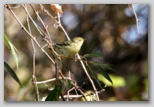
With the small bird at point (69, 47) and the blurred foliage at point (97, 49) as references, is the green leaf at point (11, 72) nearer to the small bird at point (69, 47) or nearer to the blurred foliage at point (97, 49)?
the blurred foliage at point (97, 49)

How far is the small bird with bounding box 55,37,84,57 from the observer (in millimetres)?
2429

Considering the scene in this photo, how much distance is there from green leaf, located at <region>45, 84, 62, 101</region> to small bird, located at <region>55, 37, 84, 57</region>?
0.78ft

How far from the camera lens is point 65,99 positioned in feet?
8.17

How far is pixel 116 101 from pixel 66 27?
22.4 inches

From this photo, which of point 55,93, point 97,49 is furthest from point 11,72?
point 97,49

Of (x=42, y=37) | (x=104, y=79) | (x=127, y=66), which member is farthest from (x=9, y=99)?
(x=127, y=66)

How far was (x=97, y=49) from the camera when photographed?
102 inches

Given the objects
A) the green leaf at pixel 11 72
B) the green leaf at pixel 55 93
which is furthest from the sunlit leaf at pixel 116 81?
the green leaf at pixel 11 72

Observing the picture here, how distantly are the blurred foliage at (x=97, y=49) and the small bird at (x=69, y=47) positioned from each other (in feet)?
0.14

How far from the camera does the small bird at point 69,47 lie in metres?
2.43

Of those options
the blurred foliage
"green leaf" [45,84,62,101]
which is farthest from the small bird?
"green leaf" [45,84,62,101]

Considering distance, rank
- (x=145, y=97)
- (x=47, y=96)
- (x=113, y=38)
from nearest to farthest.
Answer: (x=47, y=96) < (x=145, y=97) < (x=113, y=38)

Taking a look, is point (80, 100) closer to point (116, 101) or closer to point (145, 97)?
point (116, 101)

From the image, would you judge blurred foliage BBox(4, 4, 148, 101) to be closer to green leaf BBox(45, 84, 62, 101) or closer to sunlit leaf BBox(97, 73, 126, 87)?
sunlit leaf BBox(97, 73, 126, 87)
